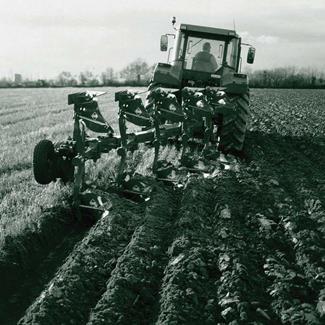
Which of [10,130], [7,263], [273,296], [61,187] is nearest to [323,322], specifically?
[273,296]

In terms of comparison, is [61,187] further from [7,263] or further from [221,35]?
[221,35]

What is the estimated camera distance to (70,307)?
318cm

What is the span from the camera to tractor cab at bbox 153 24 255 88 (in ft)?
→ 29.5

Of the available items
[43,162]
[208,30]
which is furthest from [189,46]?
[43,162]

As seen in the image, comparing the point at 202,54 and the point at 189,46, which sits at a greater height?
the point at 189,46

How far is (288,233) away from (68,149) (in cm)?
281

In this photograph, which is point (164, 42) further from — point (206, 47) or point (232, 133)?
point (232, 133)

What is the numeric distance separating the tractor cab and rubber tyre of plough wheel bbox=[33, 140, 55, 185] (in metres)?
3.67

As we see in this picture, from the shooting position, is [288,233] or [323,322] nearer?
[323,322]

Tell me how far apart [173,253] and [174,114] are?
3168mm

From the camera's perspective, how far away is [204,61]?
9141mm

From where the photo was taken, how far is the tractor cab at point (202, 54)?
898cm

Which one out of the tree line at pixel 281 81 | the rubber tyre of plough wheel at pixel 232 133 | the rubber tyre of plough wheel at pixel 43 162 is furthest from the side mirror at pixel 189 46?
the tree line at pixel 281 81

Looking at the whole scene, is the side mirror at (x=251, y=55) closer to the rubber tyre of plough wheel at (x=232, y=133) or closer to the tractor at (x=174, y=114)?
the tractor at (x=174, y=114)
